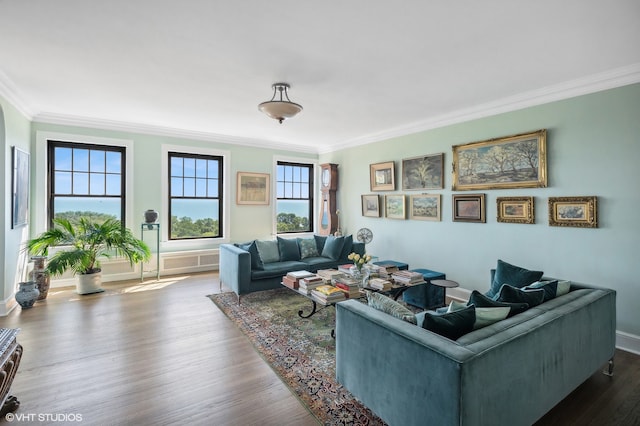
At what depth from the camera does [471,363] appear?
143 cm

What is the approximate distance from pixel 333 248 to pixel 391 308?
326cm

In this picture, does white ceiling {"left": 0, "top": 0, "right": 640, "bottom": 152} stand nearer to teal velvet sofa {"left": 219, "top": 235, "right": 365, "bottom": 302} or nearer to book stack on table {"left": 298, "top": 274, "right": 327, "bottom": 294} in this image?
teal velvet sofa {"left": 219, "top": 235, "right": 365, "bottom": 302}

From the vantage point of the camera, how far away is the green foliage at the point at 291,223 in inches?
286

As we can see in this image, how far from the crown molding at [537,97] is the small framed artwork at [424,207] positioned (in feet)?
3.71

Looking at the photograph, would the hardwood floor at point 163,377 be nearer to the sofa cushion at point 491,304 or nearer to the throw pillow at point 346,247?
the sofa cushion at point 491,304

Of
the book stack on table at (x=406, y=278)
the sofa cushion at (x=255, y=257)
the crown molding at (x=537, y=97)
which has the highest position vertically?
the crown molding at (x=537, y=97)

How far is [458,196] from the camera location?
4.63 metres

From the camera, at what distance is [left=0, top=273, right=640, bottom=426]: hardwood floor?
6.81 ft

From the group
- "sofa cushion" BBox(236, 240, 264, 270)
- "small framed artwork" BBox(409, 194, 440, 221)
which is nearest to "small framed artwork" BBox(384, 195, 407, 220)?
"small framed artwork" BBox(409, 194, 440, 221)

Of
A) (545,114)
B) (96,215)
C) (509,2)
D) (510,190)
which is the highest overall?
(509,2)

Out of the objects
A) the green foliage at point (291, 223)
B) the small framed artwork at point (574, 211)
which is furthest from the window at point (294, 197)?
the small framed artwork at point (574, 211)

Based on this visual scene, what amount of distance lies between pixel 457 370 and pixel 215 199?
5.83 m

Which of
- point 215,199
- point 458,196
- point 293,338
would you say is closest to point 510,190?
point 458,196

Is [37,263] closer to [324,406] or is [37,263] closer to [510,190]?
[324,406]
